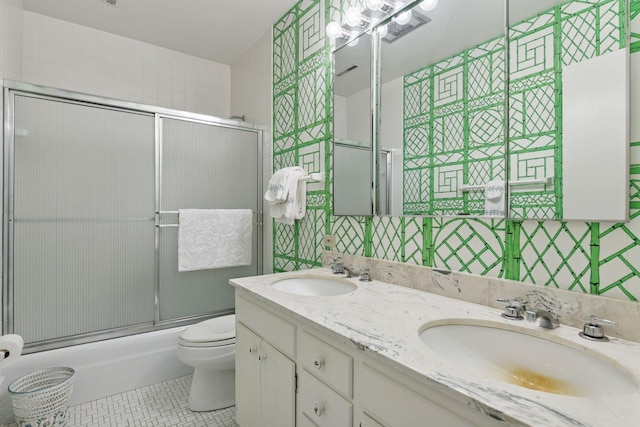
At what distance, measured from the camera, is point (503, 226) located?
42.6 inches

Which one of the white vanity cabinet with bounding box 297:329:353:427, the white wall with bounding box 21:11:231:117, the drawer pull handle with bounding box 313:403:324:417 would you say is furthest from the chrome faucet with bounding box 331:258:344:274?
the white wall with bounding box 21:11:231:117

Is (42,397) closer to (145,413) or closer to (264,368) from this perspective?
(145,413)

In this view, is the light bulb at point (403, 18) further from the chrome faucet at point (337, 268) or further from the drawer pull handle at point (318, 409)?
the drawer pull handle at point (318, 409)

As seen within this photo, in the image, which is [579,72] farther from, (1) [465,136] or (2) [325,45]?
(2) [325,45]

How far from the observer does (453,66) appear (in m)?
1.25

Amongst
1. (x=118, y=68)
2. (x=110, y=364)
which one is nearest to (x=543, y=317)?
(x=110, y=364)

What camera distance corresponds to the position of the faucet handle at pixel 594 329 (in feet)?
2.59

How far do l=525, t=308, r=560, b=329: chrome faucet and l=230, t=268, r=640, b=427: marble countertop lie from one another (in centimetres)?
2

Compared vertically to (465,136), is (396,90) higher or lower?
higher


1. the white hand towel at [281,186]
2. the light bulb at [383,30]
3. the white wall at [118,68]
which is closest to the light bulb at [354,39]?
the light bulb at [383,30]

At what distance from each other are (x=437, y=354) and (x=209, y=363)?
1.43 meters

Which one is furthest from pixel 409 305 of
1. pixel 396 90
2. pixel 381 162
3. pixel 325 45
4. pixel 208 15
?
pixel 208 15

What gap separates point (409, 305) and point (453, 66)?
0.92 meters

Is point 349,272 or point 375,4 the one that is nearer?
point 375,4
